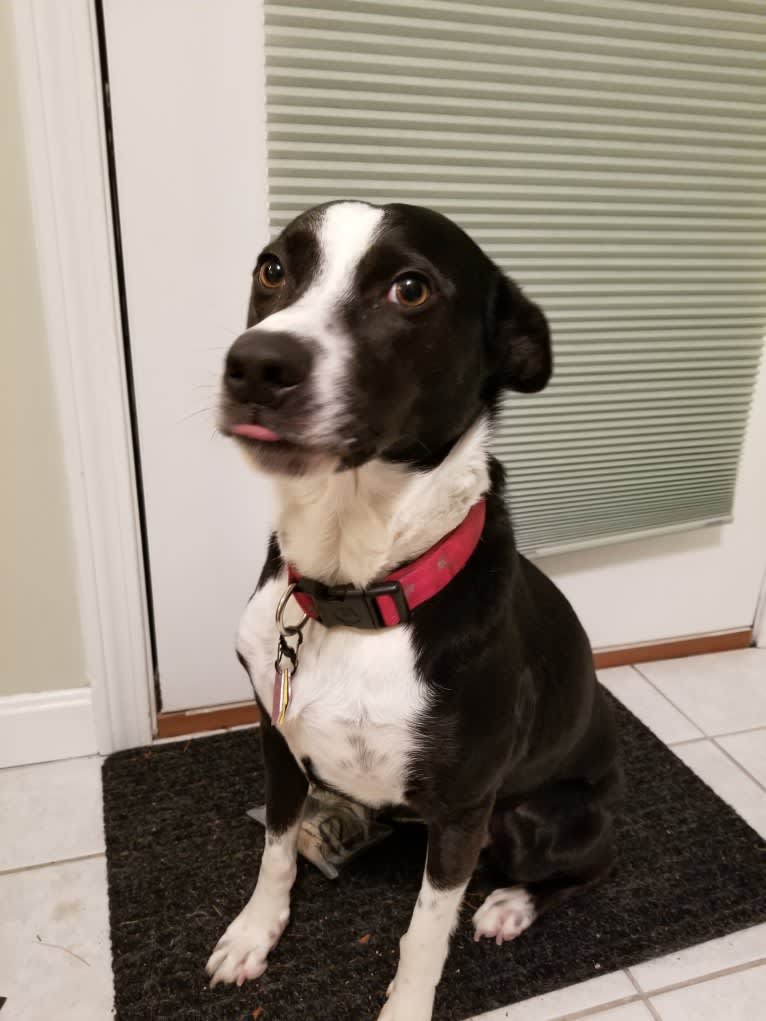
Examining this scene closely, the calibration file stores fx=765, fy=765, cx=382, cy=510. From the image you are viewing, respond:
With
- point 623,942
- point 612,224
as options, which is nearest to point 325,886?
point 623,942

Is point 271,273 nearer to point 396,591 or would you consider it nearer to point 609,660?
point 396,591

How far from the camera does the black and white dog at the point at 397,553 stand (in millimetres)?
772

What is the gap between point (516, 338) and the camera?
3.20 feet

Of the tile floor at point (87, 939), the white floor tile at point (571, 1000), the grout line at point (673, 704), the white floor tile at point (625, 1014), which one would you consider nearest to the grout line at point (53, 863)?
the tile floor at point (87, 939)

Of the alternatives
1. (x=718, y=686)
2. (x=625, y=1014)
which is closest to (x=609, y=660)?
(x=718, y=686)

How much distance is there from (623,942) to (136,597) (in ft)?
3.46

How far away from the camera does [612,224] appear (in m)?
1.51

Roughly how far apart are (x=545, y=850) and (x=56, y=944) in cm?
78

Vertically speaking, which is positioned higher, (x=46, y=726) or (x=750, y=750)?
(x=46, y=726)

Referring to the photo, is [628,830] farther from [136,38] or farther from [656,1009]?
[136,38]

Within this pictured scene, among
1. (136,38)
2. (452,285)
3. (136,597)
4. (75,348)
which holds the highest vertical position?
(136,38)

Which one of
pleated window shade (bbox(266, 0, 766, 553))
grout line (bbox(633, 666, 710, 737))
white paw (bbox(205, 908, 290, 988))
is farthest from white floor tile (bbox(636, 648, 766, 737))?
white paw (bbox(205, 908, 290, 988))

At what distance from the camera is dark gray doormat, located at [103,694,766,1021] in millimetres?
1138

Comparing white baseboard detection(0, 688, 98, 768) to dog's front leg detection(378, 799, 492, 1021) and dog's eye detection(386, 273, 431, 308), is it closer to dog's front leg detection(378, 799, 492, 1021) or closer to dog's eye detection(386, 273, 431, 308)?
dog's front leg detection(378, 799, 492, 1021)
